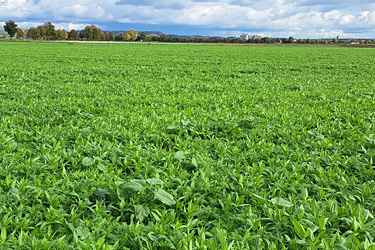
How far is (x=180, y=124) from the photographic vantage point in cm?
564

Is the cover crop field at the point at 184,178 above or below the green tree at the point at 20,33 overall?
below

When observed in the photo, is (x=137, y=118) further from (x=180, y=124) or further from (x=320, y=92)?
(x=320, y=92)

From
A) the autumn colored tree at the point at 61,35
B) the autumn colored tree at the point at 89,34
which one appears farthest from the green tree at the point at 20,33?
the autumn colored tree at the point at 89,34

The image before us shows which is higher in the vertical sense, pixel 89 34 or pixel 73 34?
pixel 73 34

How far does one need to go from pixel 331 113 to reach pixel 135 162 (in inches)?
210

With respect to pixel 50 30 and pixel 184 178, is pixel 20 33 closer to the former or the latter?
pixel 50 30

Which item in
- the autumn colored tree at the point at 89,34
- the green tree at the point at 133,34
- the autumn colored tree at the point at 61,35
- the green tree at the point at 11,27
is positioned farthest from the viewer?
the green tree at the point at 133,34

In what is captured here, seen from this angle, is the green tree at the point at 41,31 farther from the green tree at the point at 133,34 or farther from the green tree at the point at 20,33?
the green tree at the point at 133,34

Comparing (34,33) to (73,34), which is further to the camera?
(73,34)

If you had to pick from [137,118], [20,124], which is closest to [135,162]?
[137,118]

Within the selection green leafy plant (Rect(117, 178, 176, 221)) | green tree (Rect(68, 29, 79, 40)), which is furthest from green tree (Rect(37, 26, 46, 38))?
green leafy plant (Rect(117, 178, 176, 221))

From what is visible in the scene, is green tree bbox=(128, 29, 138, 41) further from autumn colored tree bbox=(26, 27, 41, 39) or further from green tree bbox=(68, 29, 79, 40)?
autumn colored tree bbox=(26, 27, 41, 39)

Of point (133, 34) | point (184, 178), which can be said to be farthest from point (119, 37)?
point (184, 178)

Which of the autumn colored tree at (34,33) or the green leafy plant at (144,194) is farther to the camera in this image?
the autumn colored tree at (34,33)
